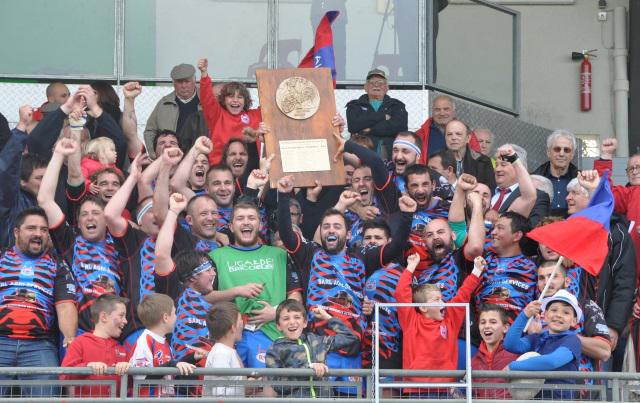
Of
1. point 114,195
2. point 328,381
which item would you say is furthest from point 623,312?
point 114,195

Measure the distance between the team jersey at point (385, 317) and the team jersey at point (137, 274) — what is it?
1445 mm

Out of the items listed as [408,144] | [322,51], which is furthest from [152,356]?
[322,51]

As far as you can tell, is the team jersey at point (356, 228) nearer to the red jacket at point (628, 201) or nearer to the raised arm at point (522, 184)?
the raised arm at point (522, 184)

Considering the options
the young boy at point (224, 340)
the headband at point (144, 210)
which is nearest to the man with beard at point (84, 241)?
the headband at point (144, 210)

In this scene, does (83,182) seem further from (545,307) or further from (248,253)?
(545,307)

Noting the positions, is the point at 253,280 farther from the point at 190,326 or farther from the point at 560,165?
the point at 560,165

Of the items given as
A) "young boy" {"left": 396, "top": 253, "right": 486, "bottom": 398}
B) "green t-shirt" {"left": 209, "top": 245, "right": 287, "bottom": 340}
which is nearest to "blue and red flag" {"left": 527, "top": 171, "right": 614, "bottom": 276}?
"young boy" {"left": 396, "top": 253, "right": 486, "bottom": 398}

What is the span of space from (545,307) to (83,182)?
153 inches

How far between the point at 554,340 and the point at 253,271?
2336 millimetres

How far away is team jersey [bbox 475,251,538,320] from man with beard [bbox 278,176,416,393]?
2.33 feet

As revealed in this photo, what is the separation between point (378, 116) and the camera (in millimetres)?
15570

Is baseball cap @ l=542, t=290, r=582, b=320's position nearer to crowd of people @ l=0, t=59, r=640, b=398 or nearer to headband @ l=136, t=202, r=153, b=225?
crowd of people @ l=0, t=59, r=640, b=398

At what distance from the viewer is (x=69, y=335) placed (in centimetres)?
1245

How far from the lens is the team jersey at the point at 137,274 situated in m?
12.8
